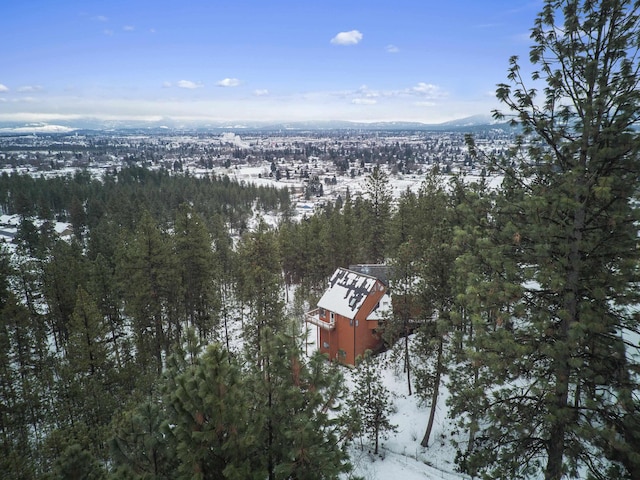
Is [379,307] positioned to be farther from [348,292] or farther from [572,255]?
[572,255]

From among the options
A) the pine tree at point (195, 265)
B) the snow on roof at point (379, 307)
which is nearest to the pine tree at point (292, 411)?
the snow on roof at point (379, 307)

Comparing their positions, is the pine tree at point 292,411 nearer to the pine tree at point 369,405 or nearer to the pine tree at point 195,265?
the pine tree at point 369,405

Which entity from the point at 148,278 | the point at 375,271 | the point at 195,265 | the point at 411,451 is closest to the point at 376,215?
the point at 375,271

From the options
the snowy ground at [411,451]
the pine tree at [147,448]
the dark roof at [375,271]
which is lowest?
the snowy ground at [411,451]

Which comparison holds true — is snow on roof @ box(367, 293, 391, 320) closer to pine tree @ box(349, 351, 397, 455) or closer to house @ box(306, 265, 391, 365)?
house @ box(306, 265, 391, 365)

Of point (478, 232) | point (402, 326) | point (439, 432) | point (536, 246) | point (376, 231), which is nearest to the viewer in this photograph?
point (536, 246)

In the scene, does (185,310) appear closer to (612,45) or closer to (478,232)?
(478,232)

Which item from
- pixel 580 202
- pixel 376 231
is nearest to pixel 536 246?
pixel 580 202
